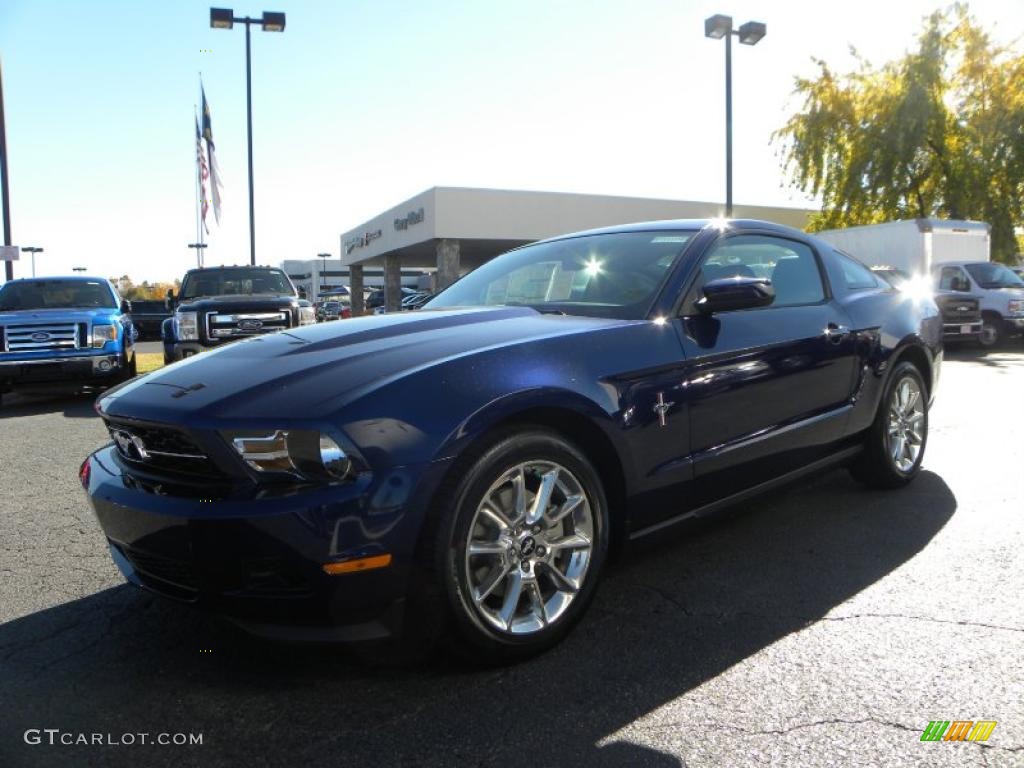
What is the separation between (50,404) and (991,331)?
51.1 ft

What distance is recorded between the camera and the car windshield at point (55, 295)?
10.6 m

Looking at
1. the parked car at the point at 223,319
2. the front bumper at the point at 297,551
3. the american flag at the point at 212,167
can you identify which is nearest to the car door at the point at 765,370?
the front bumper at the point at 297,551

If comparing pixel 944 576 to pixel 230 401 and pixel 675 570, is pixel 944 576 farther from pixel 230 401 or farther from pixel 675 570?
pixel 230 401

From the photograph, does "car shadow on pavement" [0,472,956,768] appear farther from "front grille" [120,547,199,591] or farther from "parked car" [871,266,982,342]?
"parked car" [871,266,982,342]

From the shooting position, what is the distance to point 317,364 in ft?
8.57

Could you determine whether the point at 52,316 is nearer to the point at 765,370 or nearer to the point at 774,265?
the point at 774,265

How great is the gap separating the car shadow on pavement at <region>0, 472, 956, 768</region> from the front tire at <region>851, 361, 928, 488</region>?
102cm

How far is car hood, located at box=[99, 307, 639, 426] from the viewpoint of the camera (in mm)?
2383

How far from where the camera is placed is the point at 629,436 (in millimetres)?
2855

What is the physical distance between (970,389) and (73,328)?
1046cm

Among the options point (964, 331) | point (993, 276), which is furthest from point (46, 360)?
point (993, 276)

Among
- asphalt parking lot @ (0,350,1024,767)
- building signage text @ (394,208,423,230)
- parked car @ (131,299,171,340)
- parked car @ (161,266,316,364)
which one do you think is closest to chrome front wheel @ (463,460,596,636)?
asphalt parking lot @ (0,350,1024,767)

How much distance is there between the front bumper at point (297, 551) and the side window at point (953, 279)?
1590 cm

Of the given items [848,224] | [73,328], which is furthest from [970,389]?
[848,224]
